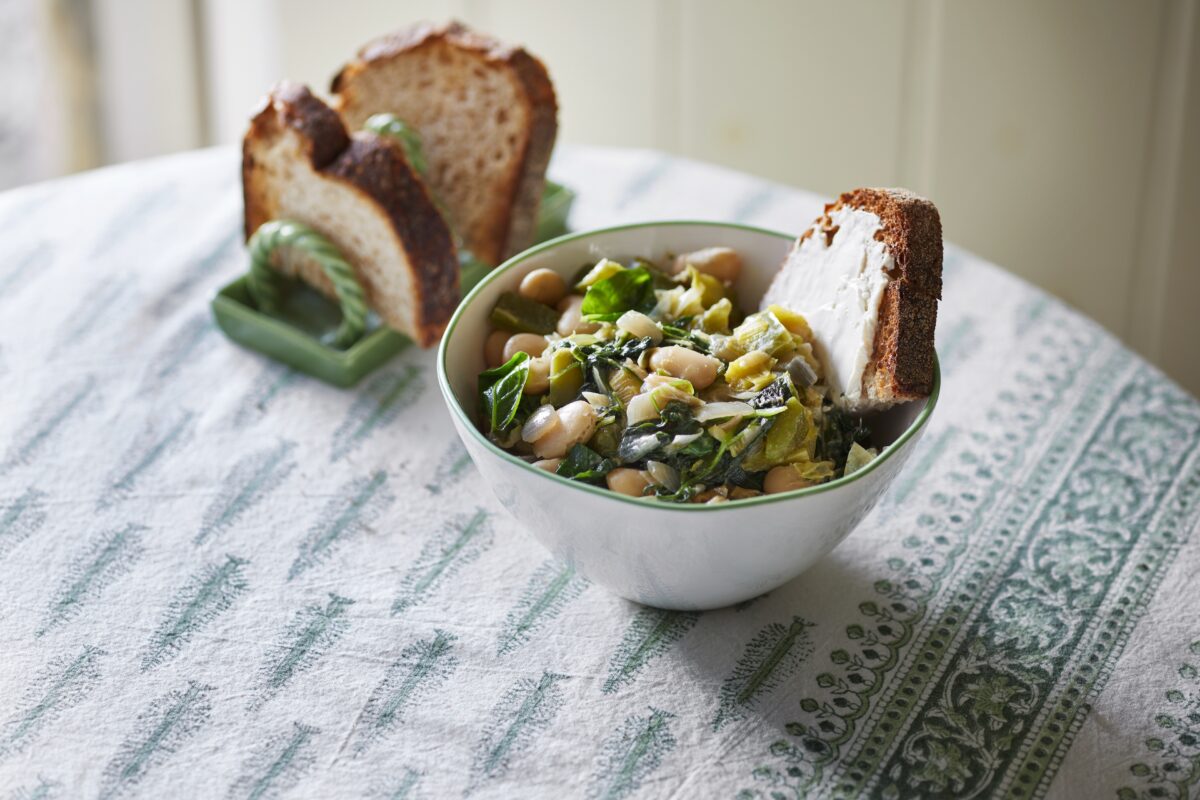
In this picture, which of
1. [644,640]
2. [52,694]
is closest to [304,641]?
[52,694]

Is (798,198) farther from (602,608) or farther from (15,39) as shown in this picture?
(15,39)

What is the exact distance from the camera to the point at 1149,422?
1.54 metres

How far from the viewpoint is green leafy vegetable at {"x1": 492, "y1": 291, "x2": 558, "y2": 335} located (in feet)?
4.39

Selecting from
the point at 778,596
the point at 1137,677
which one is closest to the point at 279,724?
the point at 778,596

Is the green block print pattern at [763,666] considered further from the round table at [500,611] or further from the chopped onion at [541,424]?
the chopped onion at [541,424]

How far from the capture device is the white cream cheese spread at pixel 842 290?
1209 millimetres

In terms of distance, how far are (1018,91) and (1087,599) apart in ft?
5.37

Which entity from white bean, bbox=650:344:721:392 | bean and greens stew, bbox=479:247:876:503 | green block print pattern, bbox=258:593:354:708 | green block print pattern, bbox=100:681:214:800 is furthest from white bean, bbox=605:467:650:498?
green block print pattern, bbox=100:681:214:800

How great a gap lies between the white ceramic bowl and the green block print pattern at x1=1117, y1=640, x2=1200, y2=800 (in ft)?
1.10

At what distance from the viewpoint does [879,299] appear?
1197mm

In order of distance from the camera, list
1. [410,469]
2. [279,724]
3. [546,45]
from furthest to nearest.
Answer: [546,45] → [410,469] → [279,724]

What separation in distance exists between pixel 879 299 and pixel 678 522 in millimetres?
313

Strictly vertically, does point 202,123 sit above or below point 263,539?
below

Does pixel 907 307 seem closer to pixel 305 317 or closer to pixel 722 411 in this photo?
pixel 722 411
